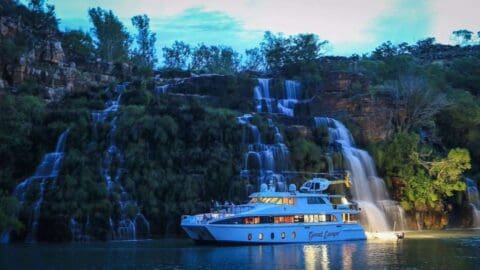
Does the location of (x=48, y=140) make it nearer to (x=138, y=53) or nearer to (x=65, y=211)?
(x=65, y=211)

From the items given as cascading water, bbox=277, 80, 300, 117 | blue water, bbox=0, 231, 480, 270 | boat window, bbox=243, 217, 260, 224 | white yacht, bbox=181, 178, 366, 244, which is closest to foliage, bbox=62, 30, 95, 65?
cascading water, bbox=277, 80, 300, 117

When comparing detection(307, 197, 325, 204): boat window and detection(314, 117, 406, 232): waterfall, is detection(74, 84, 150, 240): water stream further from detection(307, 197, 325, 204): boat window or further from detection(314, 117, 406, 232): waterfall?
detection(314, 117, 406, 232): waterfall

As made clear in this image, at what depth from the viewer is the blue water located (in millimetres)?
34500

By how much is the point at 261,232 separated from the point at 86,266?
15.6m

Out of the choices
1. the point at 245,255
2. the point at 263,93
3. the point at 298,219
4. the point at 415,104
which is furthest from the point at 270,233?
the point at 415,104

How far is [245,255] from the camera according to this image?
39.8m

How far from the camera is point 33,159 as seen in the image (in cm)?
5953

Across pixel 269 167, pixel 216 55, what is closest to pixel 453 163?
pixel 269 167

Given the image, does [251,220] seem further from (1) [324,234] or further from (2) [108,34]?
(2) [108,34]

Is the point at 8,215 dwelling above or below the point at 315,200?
below

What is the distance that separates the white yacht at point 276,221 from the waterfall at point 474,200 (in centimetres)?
2454

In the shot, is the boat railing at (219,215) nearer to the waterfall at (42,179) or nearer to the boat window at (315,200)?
the boat window at (315,200)

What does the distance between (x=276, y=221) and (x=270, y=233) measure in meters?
0.99

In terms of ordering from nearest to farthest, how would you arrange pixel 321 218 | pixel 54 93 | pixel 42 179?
pixel 321 218, pixel 42 179, pixel 54 93
